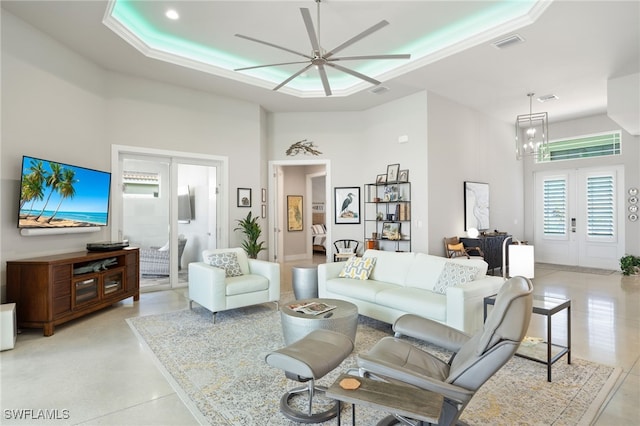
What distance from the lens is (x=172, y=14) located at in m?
4.10

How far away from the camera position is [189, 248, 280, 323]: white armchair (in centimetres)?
420

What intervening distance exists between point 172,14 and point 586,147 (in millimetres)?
9060

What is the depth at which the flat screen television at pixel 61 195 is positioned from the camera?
12.7 feet

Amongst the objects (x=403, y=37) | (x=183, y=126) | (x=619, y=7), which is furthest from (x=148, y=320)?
(x=619, y=7)

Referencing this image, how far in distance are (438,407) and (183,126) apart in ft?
19.0

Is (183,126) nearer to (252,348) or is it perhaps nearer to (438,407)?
(252,348)

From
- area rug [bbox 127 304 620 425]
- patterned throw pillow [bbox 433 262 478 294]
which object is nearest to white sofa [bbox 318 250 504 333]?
patterned throw pillow [bbox 433 262 478 294]

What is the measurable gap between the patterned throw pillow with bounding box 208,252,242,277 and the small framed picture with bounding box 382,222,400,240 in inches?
119

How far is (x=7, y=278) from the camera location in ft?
12.3

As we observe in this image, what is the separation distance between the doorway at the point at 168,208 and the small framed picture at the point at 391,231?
9.84ft

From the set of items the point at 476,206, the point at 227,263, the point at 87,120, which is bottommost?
the point at 227,263

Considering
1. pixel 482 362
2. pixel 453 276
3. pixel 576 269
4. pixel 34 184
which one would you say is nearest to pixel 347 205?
pixel 453 276

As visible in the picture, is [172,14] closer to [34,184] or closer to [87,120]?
[87,120]

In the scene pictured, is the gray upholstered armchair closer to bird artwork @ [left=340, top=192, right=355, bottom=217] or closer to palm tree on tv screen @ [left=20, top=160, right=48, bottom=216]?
palm tree on tv screen @ [left=20, top=160, right=48, bottom=216]
